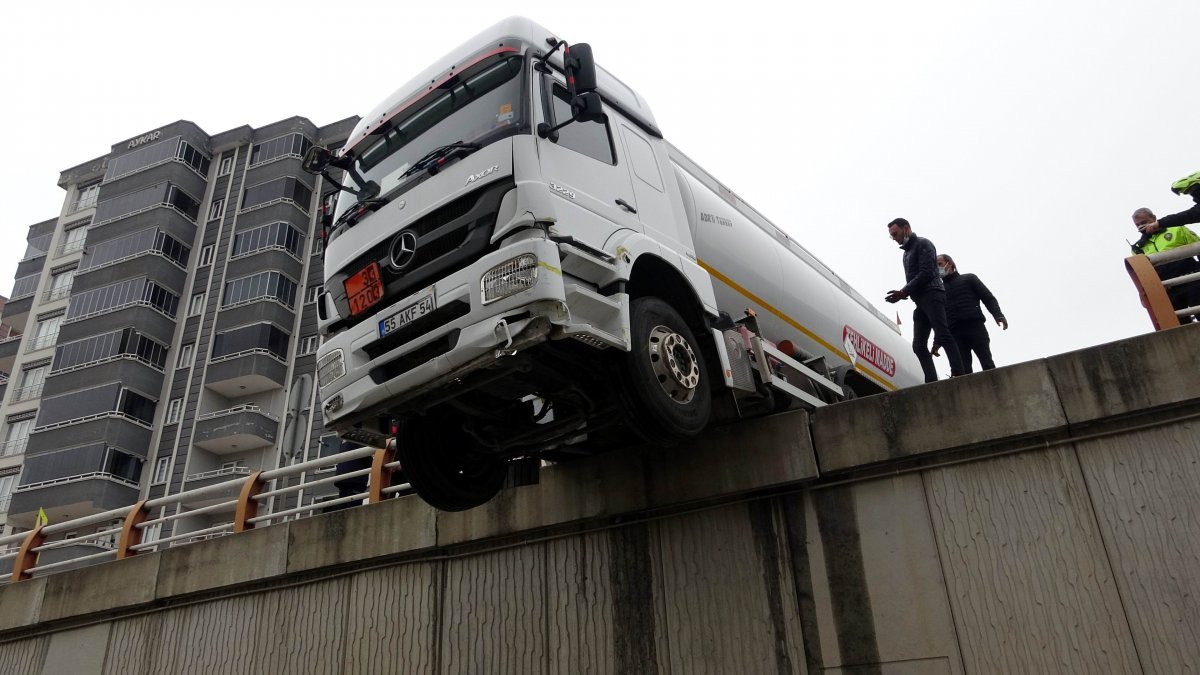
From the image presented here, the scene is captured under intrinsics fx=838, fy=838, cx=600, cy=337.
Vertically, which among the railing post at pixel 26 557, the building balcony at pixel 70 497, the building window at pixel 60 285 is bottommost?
the railing post at pixel 26 557

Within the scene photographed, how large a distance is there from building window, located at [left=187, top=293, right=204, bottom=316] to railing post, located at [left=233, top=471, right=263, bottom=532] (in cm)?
3301

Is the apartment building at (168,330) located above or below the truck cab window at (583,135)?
above

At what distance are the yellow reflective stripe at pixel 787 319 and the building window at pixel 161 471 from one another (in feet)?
109

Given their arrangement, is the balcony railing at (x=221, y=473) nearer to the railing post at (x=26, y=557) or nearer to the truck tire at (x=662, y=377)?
the railing post at (x=26, y=557)

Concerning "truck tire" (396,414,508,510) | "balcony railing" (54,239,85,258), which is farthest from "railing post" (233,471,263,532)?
"balcony railing" (54,239,85,258)

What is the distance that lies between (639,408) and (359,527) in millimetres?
4158

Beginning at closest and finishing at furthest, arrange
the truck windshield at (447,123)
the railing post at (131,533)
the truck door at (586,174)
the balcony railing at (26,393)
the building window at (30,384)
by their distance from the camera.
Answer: the truck door at (586,174) < the truck windshield at (447,123) < the railing post at (131,533) < the balcony railing at (26,393) < the building window at (30,384)

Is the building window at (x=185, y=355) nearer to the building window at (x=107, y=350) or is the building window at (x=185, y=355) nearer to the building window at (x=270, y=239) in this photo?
the building window at (x=107, y=350)

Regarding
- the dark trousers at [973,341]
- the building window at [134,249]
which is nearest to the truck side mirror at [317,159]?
the dark trousers at [973,341]

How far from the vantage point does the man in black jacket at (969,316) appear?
8773 millimetres

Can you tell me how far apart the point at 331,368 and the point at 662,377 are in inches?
95.9

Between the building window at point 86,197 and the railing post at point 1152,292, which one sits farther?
the building window at point 86,197

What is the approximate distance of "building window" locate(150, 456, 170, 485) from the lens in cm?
3544

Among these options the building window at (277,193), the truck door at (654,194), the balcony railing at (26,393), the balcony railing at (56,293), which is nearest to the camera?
the truck door at (654,194)
